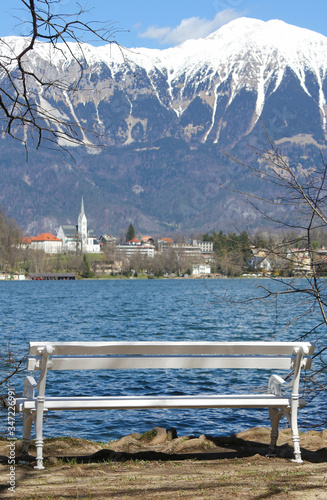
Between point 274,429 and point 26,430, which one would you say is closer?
point 26,430

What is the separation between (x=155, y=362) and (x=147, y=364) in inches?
2.7

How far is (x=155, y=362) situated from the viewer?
4660 mm

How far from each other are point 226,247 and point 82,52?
3.05 metres

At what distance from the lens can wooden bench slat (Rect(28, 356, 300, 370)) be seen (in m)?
4.52

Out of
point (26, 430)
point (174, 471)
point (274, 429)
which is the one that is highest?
point (26, 430)

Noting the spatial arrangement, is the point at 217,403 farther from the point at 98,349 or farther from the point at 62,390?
the point at 62,390

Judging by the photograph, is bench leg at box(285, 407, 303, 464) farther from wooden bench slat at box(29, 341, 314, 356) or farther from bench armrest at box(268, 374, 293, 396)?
wooden bench slat at box(29, 341, 314, 356)

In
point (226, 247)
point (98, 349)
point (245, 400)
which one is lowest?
point (245, 400)

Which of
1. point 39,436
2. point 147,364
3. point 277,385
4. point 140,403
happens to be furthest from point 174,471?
point 277,385

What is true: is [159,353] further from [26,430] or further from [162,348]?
[26,430]

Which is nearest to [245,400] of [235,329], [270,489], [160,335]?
[270,489]

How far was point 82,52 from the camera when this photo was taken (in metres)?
4.02

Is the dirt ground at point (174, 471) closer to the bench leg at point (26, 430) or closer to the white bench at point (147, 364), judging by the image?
the bench leg at point (26, 430)

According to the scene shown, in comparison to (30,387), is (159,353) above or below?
above
